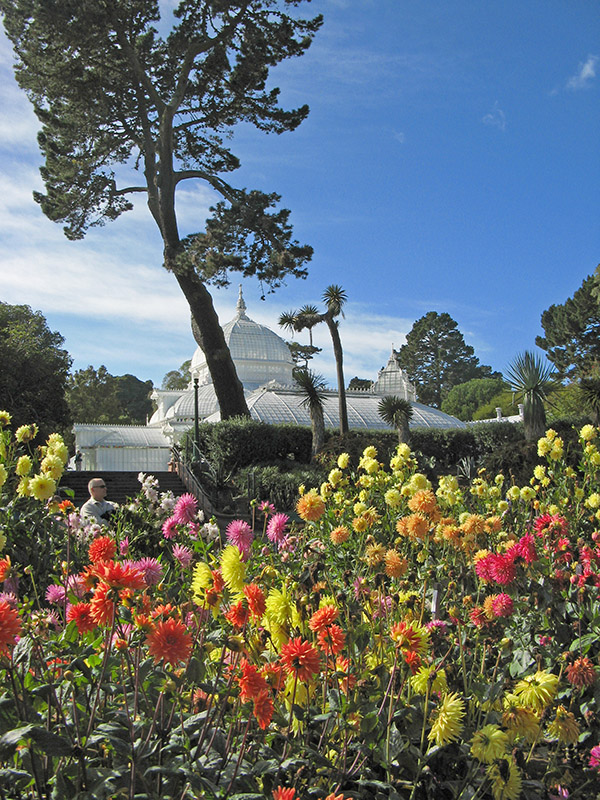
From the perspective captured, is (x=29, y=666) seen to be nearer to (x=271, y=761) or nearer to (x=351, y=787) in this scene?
(x=271, y=761)

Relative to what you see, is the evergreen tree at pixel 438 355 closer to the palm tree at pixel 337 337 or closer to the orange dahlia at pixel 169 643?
the palm tree at pixel 337 337

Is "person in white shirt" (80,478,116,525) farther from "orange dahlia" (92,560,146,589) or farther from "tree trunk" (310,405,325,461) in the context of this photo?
"tree trunk" (310,405,325,461)

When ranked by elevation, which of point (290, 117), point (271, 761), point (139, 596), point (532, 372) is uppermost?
point (290, 117)

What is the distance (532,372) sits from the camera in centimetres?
1286

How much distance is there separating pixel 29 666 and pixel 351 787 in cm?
86

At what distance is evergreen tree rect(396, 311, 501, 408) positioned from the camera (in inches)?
2402

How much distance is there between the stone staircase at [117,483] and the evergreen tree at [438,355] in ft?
143

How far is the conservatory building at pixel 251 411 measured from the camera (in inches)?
1057

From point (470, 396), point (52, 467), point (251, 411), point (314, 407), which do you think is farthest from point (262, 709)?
point (470, 396)

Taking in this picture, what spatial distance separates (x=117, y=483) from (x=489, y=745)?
17555 mm

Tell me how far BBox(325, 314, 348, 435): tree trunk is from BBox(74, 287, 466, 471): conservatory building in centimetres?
151

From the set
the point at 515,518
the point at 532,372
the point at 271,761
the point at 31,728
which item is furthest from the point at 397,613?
the point at 532,372

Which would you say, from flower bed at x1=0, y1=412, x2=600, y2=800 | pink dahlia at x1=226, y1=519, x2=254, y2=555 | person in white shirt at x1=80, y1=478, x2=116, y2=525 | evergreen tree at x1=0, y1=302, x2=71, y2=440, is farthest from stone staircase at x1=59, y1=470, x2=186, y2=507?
flower bed at x1=0, y1=412, x2=600, y2=800

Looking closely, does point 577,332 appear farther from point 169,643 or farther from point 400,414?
point 169,643
